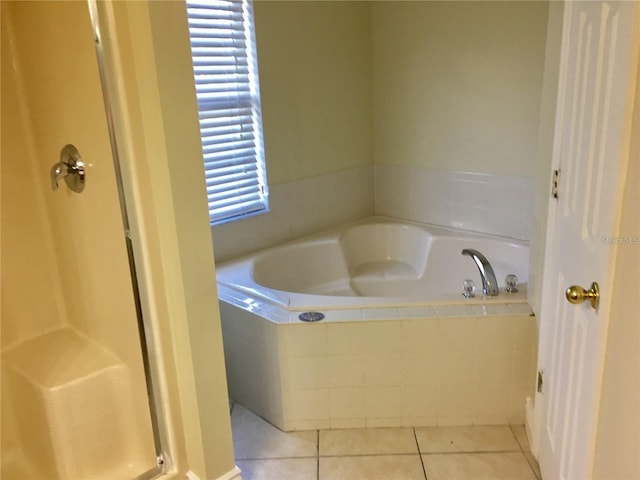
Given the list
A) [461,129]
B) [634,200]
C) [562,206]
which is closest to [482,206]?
[461,129]

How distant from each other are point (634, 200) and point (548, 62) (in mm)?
904

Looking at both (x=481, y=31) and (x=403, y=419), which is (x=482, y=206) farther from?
(x=403, y=419)

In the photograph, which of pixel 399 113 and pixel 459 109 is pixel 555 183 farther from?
pixel 399 113

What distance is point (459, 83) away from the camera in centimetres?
299

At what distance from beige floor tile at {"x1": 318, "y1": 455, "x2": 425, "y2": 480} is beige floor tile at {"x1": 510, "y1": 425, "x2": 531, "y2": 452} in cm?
41

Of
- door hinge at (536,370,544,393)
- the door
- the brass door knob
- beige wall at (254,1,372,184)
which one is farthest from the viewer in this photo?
beige wall at (254,1,372,184)

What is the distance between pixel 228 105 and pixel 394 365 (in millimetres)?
1508

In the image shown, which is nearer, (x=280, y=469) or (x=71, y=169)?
(x=71, y=169)

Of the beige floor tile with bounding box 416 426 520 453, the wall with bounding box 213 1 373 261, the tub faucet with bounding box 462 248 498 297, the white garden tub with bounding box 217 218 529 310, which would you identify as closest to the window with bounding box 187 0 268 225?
the wall with bounding box 213 1 373 261

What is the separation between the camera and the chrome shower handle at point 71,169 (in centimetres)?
165

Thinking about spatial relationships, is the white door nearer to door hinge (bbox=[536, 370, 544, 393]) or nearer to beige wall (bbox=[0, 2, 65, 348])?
door hinge (bbox=[536, 370, 544, 393])

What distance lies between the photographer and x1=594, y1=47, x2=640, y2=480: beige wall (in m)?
1.06

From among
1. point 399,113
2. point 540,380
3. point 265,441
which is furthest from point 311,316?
point 399,113

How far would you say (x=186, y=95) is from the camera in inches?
57.6
